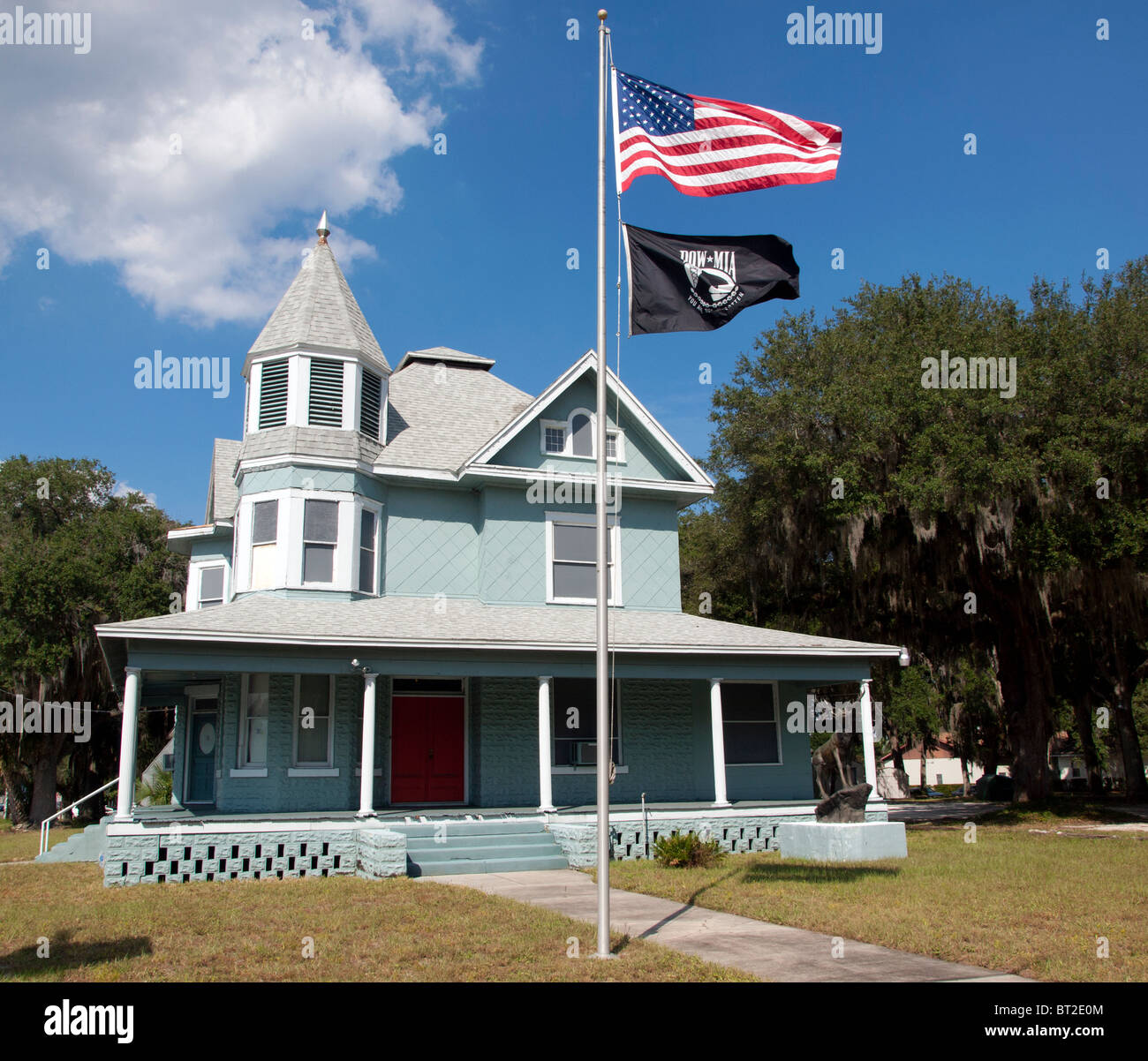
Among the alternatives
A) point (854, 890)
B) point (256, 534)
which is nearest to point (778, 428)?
point (256, 534)

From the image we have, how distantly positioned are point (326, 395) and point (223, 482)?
15.2 ft

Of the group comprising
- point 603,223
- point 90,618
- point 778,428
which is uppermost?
point 778,428

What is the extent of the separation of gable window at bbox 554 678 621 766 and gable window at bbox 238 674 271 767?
5150 millimetres

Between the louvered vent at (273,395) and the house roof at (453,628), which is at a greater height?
the louvered vent at (273,395)

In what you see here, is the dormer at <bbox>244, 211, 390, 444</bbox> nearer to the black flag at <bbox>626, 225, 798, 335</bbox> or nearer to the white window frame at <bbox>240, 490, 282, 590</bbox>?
the white window frame at <bbox>240, 490, 282, 590</bbox>

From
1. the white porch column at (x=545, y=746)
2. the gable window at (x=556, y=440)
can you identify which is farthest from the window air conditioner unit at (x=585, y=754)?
the gable window at (x=556, y=440)

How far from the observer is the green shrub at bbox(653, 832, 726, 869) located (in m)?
13.6

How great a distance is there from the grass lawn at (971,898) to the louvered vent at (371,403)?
9.51 metres

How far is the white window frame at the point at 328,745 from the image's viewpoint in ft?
52.2

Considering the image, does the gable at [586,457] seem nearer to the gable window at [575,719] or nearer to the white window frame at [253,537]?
the white window frame at [253,537]

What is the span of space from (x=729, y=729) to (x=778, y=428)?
7063 millimetres

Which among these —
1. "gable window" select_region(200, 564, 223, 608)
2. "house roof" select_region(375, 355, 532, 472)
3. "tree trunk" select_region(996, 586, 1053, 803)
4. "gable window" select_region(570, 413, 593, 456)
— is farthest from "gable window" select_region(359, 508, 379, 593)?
"tree trunk" select_region(996, 586, 1053, 803)

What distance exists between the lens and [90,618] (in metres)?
31.1

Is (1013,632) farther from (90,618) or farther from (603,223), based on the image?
(90,618)
